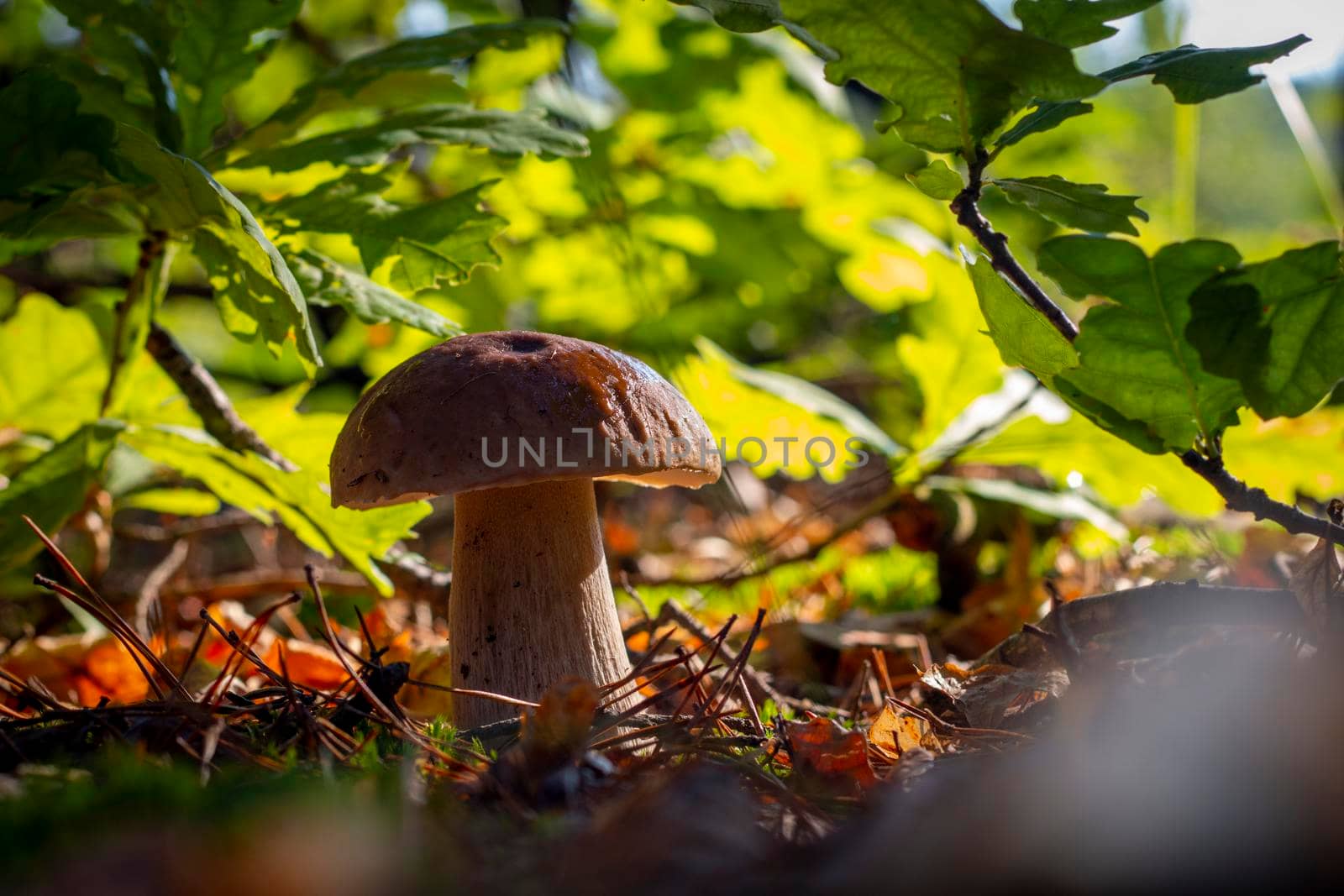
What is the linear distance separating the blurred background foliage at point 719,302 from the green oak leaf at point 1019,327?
35.5 inches

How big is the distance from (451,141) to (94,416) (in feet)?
4.32

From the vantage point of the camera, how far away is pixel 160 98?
1.92 metres

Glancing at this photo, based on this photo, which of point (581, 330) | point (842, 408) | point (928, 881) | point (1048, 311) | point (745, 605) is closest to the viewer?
point (928, 881)

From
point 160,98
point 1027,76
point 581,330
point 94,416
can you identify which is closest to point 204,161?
point 160,98

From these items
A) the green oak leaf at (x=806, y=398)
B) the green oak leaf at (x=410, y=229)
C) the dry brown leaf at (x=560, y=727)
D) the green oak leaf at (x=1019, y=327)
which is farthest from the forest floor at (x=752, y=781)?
the green oak leaf at (x=806, y=398)

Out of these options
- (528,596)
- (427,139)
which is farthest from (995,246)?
(427,139)

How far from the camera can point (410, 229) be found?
5.98 ft

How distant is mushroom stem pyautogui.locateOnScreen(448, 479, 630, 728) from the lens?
5.50ft

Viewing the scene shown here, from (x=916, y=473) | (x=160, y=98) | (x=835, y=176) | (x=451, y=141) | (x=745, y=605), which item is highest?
(x=835, y=176)

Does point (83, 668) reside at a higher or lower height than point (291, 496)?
lower

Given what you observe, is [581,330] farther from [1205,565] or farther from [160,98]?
[1205,565]

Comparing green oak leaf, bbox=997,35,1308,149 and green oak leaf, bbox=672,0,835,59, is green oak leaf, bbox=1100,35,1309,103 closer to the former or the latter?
green oak leaf, bbox=997,35,1308,149

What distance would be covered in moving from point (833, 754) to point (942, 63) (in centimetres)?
105

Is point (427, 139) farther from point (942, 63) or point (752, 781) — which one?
point (752, 781)
